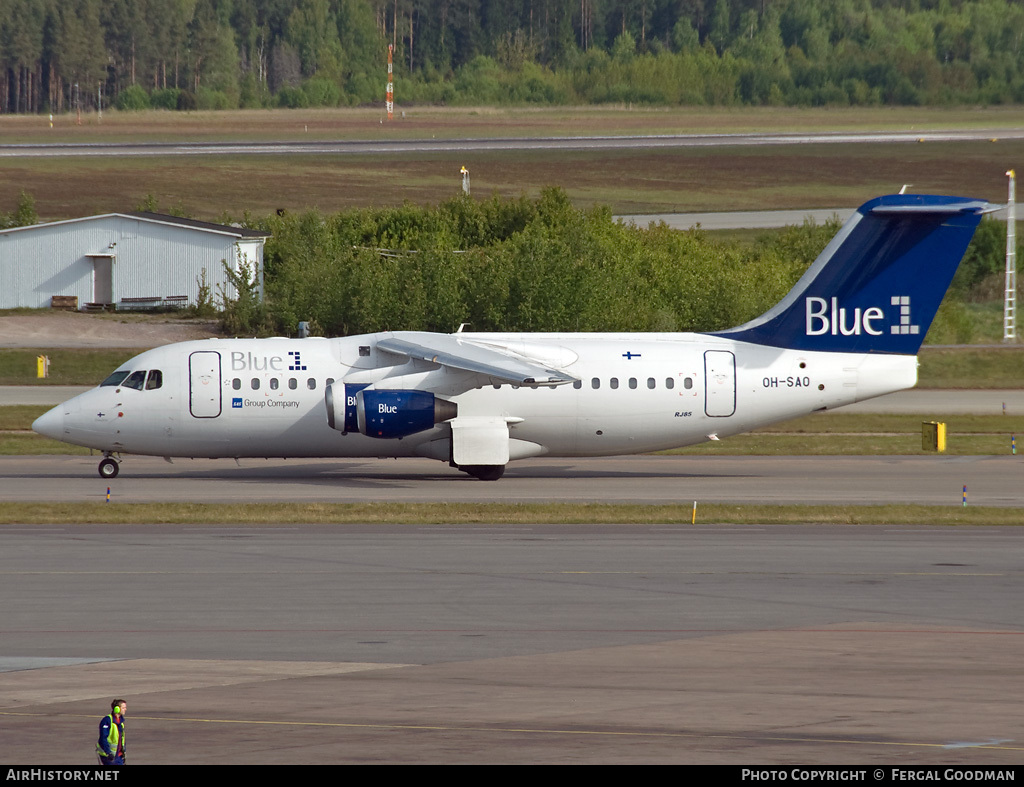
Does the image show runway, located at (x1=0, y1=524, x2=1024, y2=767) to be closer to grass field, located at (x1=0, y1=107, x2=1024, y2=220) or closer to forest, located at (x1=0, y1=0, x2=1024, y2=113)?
grass field, located at (x1=0, y1=107, x2=1024, y2=220)

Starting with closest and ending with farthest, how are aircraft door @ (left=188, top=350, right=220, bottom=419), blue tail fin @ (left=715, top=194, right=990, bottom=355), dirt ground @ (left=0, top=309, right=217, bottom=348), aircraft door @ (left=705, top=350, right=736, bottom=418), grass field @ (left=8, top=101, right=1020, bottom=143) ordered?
1. aircraft door @ (left=188, top=350, right=220, bottom=419)
2. blue tail fin @ (left=715, top=194, right=990, bottom=355)
3. aircraft door @ (left=705, top=350, right=736, bottom=418)
4. dirt ground @ (left=0, top=309, right=217, bottom=348)
5. grass field @ (left=8, top=101, right=1020, bottom=143)

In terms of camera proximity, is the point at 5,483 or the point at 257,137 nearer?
the point at 5,483

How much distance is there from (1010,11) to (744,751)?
413 feet

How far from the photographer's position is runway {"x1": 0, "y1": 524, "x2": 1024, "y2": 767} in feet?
44.4

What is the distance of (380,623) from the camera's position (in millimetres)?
19125

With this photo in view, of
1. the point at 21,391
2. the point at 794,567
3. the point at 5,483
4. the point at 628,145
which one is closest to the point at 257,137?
the point at 628,145

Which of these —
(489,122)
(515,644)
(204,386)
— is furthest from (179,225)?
(489,122)

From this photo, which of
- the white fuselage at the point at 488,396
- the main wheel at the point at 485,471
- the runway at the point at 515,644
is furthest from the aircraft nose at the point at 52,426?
the main wheel at the point at 485,471

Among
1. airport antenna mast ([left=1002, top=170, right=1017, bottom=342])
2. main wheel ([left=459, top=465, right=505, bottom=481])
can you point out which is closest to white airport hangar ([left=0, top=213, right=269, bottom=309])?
airport antenna mast ([left=1002, top=170, right=1017, bottom=342])

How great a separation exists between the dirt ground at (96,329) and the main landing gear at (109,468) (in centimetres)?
2823

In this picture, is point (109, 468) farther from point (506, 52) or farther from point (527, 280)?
point (506, 52)

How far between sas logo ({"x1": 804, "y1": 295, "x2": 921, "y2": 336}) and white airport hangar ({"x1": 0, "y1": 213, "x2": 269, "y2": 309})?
41237 millimetres

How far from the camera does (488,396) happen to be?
34.8 metres

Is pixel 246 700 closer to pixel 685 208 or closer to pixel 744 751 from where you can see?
pixel 744 751
